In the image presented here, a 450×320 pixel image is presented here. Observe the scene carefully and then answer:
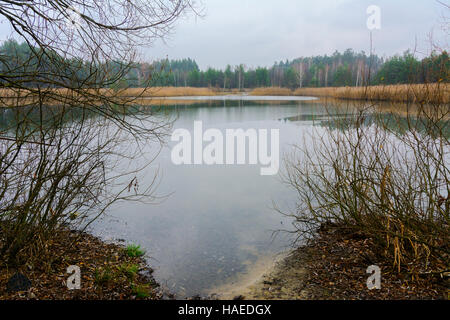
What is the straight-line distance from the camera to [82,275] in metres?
3.98

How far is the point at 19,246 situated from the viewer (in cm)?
367

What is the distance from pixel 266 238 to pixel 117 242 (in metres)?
2.31

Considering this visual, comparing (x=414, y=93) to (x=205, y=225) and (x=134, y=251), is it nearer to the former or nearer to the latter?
(x=205, y=225)

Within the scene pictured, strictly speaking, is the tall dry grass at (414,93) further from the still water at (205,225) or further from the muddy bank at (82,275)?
the muddy bank at (82,275)

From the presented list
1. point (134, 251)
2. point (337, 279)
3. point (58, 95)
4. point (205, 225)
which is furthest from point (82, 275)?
point (337, 279)

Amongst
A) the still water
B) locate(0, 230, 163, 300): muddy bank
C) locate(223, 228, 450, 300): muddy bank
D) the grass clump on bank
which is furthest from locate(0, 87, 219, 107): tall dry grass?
locate(223, 228, 450, 300): muddy bank

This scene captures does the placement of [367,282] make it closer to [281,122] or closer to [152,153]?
[152,153]

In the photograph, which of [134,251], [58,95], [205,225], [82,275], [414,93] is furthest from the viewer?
[205,225]

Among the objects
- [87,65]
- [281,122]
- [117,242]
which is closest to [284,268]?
[117,242]

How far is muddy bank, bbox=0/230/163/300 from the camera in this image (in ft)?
11.5

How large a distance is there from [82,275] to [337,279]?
2941 mm

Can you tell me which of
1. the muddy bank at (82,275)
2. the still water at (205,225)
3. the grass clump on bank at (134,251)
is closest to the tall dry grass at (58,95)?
the muddy bank at (82,275)

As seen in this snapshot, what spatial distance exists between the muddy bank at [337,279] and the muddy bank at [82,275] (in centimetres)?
110

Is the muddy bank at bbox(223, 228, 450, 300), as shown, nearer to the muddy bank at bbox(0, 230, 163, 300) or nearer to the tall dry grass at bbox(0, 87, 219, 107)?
the muddy bank at bbox(0, 230, 163, 300)
